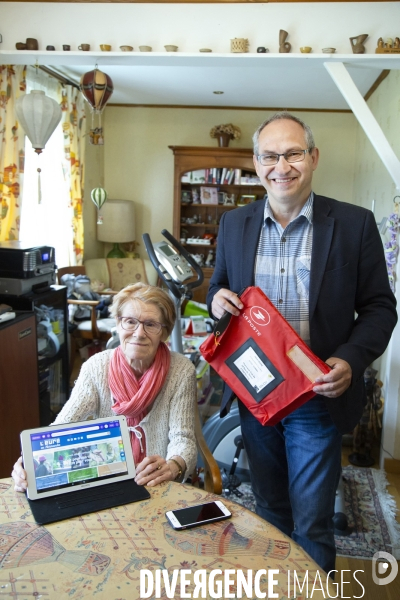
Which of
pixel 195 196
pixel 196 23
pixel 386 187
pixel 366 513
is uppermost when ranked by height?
pixel 196 23

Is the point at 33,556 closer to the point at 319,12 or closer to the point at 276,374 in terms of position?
the point at 276,374

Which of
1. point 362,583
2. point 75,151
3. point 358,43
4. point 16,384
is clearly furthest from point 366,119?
point 75,151

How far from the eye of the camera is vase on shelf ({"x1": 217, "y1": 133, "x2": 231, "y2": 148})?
5.65m

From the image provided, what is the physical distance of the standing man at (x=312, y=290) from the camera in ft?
4.56

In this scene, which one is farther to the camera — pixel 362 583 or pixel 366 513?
pixel 366 513

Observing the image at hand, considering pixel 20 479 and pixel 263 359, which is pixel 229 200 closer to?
pixel 263 359

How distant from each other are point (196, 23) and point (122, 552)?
94.6 inches

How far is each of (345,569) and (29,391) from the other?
174cm

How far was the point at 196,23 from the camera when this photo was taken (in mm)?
2500

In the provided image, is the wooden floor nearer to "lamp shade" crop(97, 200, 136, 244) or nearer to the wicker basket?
the wicker basket

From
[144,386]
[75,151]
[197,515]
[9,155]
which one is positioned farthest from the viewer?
[75,151]

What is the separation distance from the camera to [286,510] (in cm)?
166

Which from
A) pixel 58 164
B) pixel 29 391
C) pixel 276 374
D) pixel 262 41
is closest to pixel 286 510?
pixel 276 374
